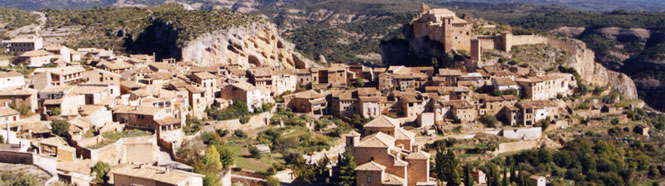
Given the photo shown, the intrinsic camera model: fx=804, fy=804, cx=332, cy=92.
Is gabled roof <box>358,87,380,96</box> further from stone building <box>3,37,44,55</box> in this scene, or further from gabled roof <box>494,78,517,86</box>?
stone building <box>3,37,44,55</box>

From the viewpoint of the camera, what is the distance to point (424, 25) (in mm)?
58750

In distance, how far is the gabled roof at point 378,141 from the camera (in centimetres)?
2995

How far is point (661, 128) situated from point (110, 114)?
35990 mm

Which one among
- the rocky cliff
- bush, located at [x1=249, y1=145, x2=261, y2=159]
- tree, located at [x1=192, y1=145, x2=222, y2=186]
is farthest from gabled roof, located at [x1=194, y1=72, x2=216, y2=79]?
the rocky cliff

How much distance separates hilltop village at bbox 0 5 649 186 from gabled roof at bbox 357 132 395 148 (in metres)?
0.09

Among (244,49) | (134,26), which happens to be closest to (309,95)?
(244,49)

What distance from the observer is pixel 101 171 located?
28.6 m

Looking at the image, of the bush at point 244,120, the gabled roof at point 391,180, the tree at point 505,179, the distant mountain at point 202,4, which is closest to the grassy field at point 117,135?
the bush at point 244,120

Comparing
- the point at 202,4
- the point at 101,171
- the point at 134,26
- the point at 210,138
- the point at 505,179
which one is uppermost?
the point at 202,4

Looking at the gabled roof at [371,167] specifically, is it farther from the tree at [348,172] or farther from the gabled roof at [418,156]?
the gabled roof at [418,156]

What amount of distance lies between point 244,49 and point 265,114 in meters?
14.3

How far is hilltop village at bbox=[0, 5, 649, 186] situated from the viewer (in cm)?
2980

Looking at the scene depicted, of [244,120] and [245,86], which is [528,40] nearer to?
[245,86]

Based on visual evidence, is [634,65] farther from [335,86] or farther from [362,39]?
[335,86]
